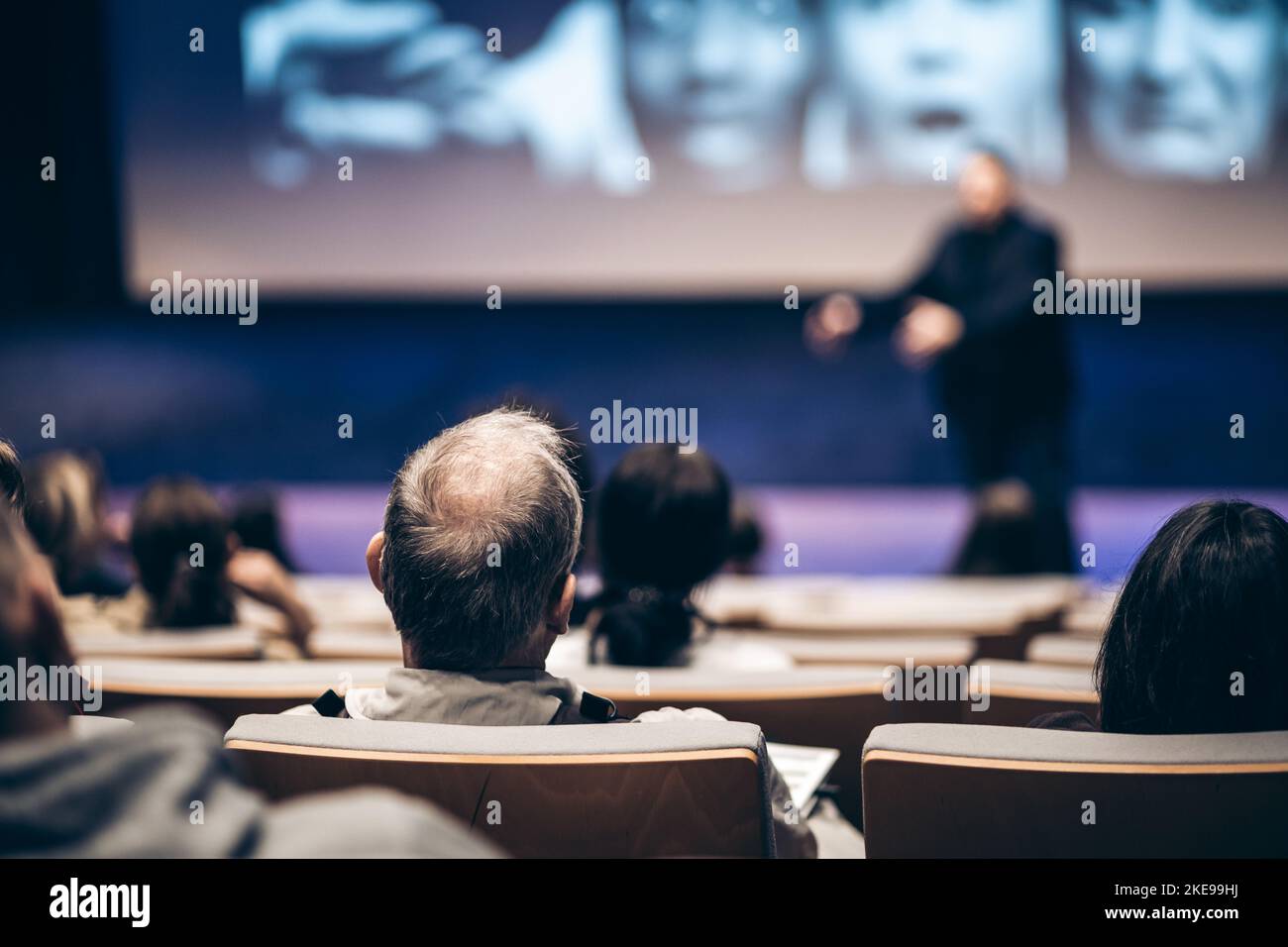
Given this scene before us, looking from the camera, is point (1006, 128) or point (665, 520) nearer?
point (665, 520)

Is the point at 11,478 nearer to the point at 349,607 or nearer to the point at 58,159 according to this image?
the point at 349,607

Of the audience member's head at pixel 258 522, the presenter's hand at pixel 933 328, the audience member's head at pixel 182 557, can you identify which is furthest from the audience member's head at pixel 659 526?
the presenter's hand at pixel 933 328

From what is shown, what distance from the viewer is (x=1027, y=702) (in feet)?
5.08

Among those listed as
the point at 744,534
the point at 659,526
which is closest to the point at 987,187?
the point at 744,534

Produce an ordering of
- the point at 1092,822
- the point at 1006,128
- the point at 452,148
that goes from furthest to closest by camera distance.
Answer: the point at 452,148 → the point at 1006,128 → the point at 1092,822

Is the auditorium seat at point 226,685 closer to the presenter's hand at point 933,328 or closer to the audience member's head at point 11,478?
the audience member's head at point 11,478

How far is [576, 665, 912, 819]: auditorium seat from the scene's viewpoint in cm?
156

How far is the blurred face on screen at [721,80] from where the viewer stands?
243 inches

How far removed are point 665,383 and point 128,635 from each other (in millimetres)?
5033

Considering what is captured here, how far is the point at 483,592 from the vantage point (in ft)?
4.33

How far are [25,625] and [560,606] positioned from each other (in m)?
0.77

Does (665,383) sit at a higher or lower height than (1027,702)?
higher
